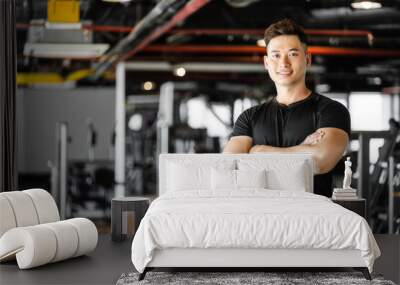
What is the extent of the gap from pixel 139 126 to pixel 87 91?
104 cm

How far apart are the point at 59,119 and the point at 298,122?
572 centimetres

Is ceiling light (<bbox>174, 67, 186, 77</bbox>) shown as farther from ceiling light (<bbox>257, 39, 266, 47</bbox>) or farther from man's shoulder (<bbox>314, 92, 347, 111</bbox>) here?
man's shoulder (<bbox>314, 92, 347, 111</bbox>)

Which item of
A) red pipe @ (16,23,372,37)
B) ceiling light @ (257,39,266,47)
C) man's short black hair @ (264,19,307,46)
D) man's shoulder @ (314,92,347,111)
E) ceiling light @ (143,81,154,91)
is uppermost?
red pipe @ (16,23,372,37)

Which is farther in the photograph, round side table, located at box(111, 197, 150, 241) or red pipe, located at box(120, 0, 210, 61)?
red pipe, located at box(120, 0, 210, 61)

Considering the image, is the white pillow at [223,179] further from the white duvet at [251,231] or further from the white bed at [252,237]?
the white duvet at [251,231]

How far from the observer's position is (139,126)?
1055 cm

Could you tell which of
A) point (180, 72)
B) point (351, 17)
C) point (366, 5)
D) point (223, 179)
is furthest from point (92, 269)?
point (180, 72)

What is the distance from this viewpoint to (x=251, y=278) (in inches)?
175

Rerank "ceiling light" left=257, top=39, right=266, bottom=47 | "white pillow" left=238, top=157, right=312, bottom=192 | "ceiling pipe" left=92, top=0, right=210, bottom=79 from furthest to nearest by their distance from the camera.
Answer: "ceiling light" left=257, top=39, right=266, bottom=47, "ceiling pipe" left=92, top=0, right=210, bottom=79, "white pillow" left=238, top=157, right=312, bottom=192

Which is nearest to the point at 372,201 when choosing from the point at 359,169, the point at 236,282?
the point at 359,169

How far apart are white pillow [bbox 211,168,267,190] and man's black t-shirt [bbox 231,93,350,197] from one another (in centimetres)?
48

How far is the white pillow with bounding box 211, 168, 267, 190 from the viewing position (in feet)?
18.1

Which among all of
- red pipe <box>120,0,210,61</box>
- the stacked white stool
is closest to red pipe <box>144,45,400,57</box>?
red pipe <box>120,0,210,61</box>

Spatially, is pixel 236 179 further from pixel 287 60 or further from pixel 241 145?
pixel 287 60
